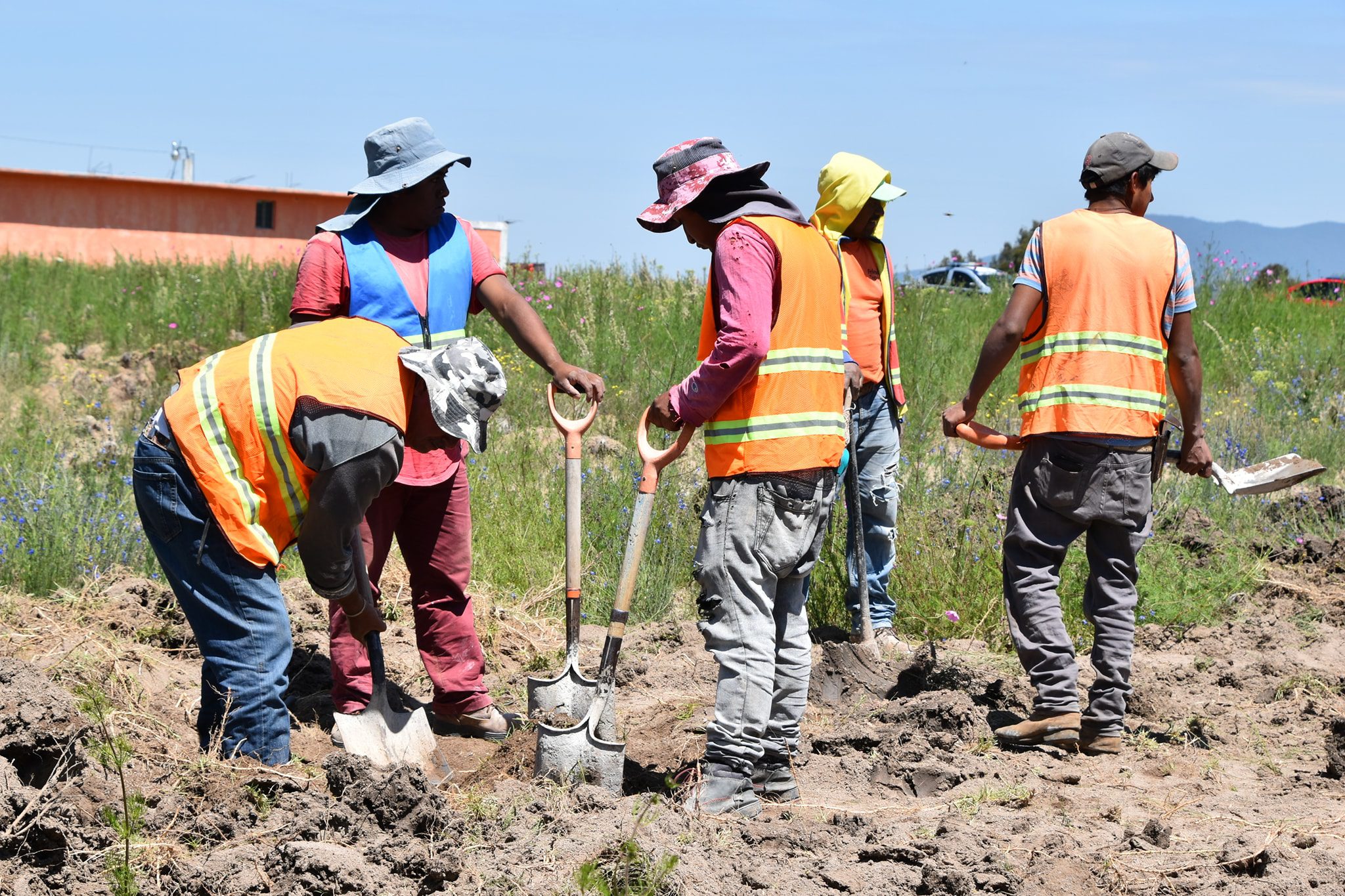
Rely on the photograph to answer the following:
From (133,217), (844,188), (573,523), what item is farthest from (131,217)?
(573,523)

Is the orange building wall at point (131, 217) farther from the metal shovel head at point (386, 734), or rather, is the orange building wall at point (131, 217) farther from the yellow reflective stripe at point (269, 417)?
the yellow reflective stripe at point (269, 417)

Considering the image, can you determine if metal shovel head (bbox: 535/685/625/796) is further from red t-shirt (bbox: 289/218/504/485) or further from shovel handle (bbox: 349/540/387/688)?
red t-shirt (bbox: 289/218/504/485)

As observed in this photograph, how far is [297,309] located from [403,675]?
1704mm

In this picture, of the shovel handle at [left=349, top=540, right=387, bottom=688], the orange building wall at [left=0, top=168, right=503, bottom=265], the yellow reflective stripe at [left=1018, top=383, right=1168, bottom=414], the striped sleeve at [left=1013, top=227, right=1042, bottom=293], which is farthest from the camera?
the orange building wall at [left=0, top=168, right=503, bottom=265]

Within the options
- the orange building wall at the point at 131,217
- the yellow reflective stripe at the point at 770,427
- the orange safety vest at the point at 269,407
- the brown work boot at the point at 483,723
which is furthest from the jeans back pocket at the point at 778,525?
the orange building wall at the point at 131,217

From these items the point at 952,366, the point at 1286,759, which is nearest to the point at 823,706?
the point at 1286,759

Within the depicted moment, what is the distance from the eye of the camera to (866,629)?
5.01 m

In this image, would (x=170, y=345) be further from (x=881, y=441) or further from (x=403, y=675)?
(x=881, y=441)

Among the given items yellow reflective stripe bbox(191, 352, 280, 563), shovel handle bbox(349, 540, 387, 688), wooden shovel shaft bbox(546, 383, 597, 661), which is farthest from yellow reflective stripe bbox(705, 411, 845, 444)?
yellow reflective stripe bbox(191, 352, 280, 563)

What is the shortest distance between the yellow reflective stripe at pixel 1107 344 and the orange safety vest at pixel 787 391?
3.59ft

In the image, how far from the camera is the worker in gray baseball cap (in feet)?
13.1

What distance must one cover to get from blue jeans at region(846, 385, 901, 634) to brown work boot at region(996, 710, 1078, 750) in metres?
1.01

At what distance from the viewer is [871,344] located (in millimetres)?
4891

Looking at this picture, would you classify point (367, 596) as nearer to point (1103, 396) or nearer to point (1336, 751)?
point (1103, 396)
